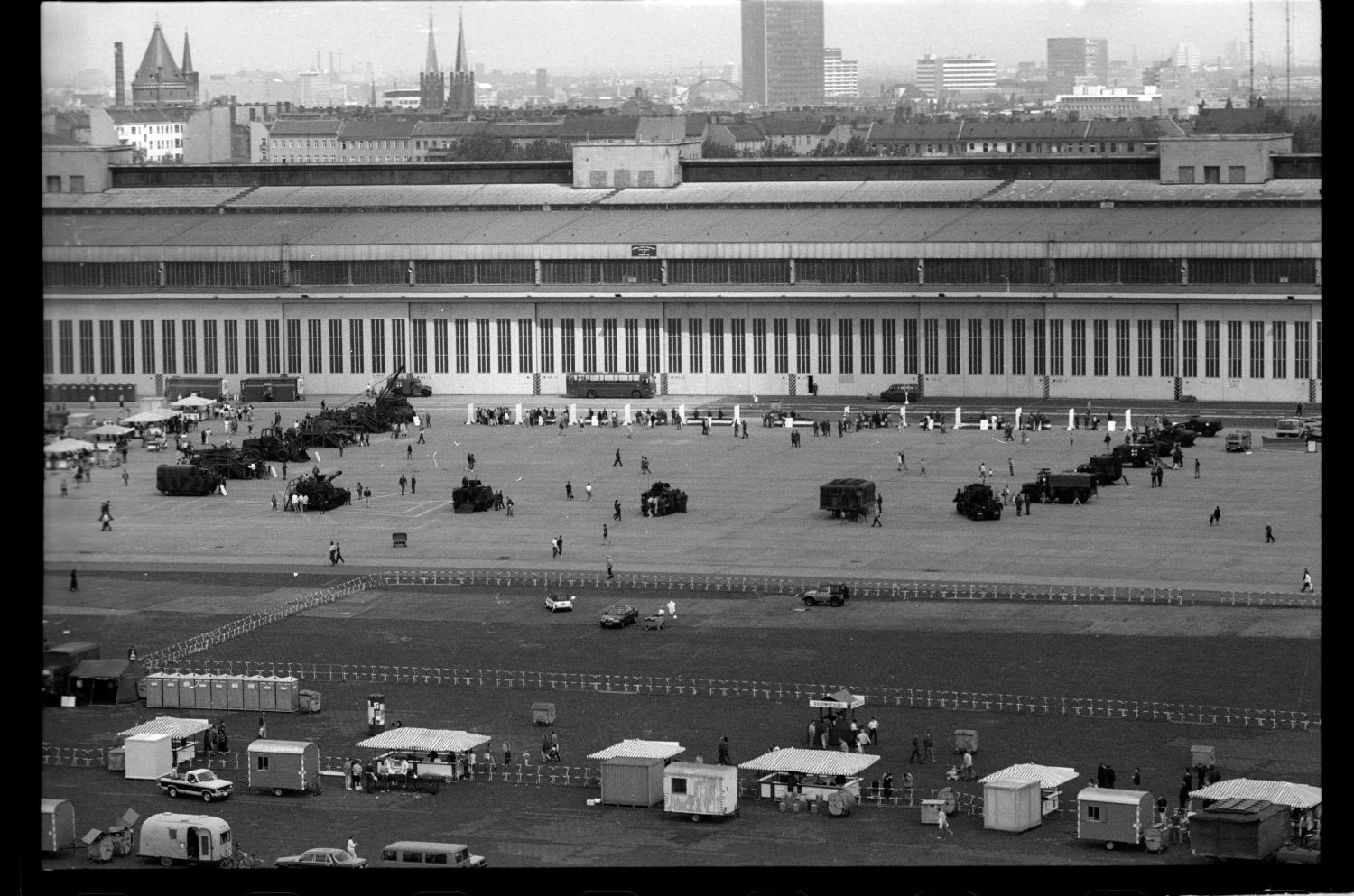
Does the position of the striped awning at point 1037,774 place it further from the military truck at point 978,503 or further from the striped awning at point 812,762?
the military truck at point 978,503

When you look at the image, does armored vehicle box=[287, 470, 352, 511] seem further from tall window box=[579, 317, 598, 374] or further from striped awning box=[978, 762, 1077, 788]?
striped awning box=[978, 762, 1077, 788]

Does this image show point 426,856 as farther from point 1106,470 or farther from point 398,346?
point 398,346

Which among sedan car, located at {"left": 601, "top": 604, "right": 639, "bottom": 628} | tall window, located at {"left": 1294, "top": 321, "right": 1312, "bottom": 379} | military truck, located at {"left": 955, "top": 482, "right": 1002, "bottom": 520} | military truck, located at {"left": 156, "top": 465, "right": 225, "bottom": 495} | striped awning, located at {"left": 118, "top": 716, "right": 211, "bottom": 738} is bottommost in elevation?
striped awning, located at {"left": 118, "top": 716, "right": 211, "bottom": 738}

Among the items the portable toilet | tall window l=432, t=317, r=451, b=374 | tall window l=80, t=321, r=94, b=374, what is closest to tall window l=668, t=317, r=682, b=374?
tall window l=432, t=317, r=451, b=374

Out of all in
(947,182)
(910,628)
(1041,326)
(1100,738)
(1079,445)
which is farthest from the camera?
(947,182)

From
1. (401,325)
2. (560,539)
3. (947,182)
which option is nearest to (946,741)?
(560,539)

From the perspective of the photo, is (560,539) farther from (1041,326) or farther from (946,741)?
(1041,326)
